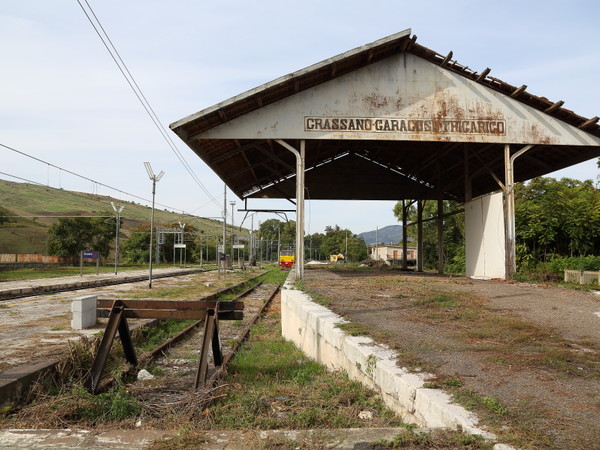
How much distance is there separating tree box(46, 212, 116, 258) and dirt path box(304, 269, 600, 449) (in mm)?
50092

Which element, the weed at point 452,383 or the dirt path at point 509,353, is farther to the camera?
the weed at point 452,383

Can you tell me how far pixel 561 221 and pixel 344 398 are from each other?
23912mm

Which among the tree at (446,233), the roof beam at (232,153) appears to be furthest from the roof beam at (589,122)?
the tree at (446,233)

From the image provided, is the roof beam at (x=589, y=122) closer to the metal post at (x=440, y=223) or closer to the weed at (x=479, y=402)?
the metal post at (x=440, y=223)

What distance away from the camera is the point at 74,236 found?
55094 mm

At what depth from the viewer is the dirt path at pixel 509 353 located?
3289mm

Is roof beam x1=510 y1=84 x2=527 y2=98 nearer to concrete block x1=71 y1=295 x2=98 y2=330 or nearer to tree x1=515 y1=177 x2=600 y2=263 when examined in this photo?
tree x1=515 y1=177 x2=600 y2=263

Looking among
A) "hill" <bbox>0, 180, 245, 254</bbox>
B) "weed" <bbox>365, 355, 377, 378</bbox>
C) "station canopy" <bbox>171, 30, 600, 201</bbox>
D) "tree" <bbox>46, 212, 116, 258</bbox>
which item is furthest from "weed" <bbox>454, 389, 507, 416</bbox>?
"tree" <bbox>46, 212, 116, 258</bbox>

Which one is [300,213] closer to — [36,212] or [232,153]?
[232,153]

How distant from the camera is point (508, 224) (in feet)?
55.6

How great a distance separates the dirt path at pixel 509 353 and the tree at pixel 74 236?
1972 inches

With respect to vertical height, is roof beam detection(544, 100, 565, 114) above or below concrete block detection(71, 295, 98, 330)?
above

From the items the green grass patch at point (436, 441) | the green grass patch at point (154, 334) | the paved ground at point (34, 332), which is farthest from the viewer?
the green grass patch at point (154, 334)

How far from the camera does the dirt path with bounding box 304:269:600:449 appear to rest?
329cm
